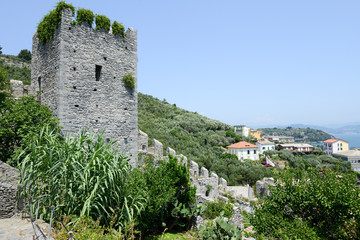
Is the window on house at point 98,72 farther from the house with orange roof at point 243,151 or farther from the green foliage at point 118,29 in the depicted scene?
the house with orange roof at point 243,151

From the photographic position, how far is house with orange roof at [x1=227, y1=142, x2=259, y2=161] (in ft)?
133

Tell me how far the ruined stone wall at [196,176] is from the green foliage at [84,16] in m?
6.17

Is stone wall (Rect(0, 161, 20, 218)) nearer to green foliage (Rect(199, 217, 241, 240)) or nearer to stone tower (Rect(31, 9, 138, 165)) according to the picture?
stone tower (Rect(31, 9, 138, 165))

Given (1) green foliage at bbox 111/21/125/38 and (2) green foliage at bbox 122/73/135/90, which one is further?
(2) green foliage at bbox 122/73/135/90

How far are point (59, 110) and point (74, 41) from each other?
2802mm

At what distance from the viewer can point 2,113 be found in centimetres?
796

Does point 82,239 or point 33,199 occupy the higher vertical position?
point 33,199

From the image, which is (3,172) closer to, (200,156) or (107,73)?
(107,73)

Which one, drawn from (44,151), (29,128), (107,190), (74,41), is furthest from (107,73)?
(107,190)

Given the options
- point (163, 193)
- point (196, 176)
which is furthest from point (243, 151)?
point (163, 193)

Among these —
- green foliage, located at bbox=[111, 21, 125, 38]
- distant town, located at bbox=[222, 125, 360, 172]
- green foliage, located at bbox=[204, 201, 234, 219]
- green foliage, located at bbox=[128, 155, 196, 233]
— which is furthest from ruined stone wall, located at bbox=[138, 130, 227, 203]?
distant town, located at bbox=[222, 125, 360, 172]

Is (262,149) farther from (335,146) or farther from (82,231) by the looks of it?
(82,231)

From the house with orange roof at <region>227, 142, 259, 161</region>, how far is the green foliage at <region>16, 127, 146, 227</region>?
34.9m

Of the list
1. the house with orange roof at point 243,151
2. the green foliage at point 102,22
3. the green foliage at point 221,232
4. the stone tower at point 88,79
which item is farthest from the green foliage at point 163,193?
the house with orange roof at point 243,151
